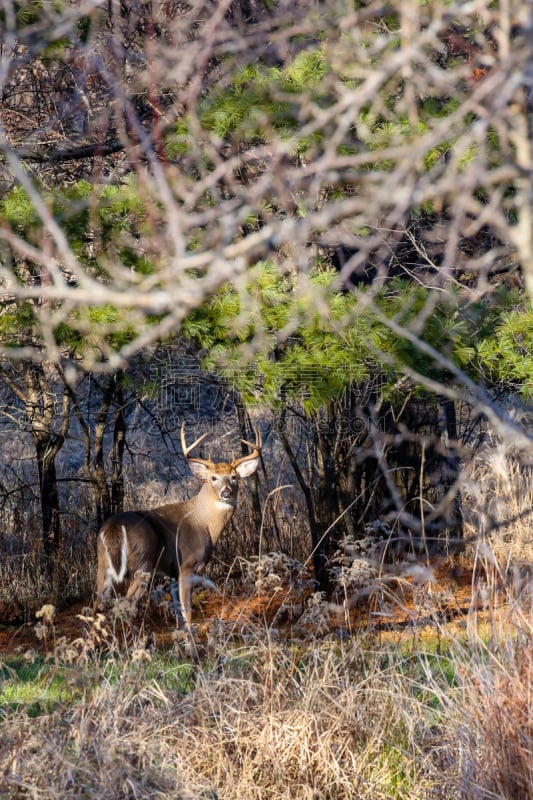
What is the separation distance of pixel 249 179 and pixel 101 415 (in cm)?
272

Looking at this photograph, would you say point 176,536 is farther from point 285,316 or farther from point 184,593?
point 285,316

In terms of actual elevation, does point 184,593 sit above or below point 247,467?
below

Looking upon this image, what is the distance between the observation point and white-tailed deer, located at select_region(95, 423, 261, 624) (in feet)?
26.4

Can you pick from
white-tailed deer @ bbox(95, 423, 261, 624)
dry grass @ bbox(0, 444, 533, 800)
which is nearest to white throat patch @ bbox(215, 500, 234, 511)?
white-tailed deer @ bbox(95, 423, 261, 624)

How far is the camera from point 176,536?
315 inches

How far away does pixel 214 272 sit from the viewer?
72.2 inches

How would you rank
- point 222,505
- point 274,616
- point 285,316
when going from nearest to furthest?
point 285,316, point 274,616, point 222,505

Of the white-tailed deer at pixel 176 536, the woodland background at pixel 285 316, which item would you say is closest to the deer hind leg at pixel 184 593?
the white-tailed deer at pixel 176 536

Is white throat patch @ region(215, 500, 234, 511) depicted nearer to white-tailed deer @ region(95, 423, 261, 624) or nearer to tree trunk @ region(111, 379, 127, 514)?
white-tailed deer @ region(95, 423, 261, 624)

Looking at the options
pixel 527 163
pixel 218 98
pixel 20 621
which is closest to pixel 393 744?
pixel 527 163

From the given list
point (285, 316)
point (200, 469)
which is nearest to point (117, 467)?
point (200, 469)

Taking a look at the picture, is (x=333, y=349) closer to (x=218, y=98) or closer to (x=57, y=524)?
(x=218, y=98)

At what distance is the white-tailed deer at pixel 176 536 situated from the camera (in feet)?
26.4

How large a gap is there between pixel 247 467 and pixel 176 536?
113 centimetres
